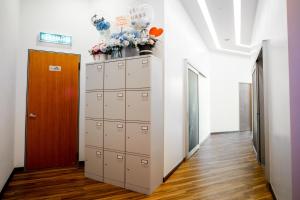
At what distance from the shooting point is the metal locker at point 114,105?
9.09 feet

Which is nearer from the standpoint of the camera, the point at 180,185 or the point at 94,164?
the point at 180,185

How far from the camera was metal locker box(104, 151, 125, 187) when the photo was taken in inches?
108

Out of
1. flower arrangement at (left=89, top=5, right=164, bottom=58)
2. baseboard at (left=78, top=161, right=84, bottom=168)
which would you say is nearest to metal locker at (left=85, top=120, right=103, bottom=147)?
baseboard at (left=78, top=161, right=84, bottom=168)

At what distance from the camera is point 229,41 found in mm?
6152

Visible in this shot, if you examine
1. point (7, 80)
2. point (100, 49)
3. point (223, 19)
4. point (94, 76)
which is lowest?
point (7, 80)

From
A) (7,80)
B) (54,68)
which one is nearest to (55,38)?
(54,68)

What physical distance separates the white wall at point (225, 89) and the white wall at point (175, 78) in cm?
369

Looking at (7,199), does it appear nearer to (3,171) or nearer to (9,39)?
(3,171)

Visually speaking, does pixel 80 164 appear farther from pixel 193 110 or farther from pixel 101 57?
pixel 193 110

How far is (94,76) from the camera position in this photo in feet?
9.98

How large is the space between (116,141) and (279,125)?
214 cm

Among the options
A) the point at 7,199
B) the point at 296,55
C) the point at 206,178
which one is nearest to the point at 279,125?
the point at 296,55

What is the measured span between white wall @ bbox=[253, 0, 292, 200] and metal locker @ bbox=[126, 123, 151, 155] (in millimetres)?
1558

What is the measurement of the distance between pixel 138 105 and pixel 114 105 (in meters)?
0.43
